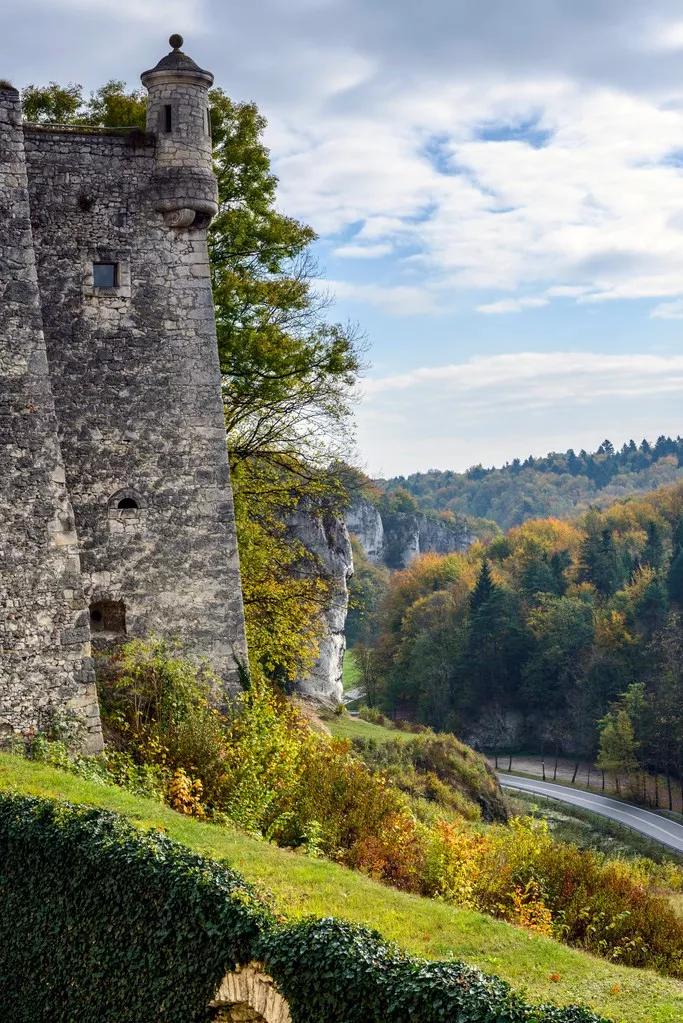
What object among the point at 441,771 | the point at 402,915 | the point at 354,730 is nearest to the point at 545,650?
the point at 354,730

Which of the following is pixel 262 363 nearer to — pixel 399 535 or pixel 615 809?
pixel 615 809

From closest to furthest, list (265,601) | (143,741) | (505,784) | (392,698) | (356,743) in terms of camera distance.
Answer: (143,741), (265,601), (356,743), (505,784), (392,698)

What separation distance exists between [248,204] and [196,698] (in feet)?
38.8

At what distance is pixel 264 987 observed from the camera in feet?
28.4

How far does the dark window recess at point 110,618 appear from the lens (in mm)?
17359

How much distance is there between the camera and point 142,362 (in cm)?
1758

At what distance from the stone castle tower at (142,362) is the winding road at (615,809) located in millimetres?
40311

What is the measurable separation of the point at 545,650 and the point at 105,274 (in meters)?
77.2

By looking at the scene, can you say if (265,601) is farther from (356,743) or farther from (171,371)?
(356,743)

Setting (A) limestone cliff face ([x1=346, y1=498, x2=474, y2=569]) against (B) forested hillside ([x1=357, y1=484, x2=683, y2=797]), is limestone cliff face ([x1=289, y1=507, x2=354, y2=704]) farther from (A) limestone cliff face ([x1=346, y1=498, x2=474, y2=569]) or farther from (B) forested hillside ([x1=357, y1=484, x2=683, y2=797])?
(A) limestone cliff face ([x1=346, y1=498, x2=474, y2=569])

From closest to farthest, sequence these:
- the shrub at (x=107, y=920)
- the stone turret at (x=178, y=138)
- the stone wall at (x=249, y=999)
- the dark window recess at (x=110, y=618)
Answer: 1. the stone wall at (x=249, y=999)
2. the shrub at (x=107, y=920)
3. the dark window recess at (x=110, y=618)
4. the stone turret at (x=178, y=138)

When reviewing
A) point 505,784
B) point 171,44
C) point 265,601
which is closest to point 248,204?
point 171,44

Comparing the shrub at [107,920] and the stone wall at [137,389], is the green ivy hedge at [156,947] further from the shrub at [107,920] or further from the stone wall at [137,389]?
the stone wall at [137,389]

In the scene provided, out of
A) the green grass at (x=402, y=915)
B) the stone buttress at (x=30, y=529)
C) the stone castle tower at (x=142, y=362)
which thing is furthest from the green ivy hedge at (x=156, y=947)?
the stone castle tower at (x=142, y=362)
